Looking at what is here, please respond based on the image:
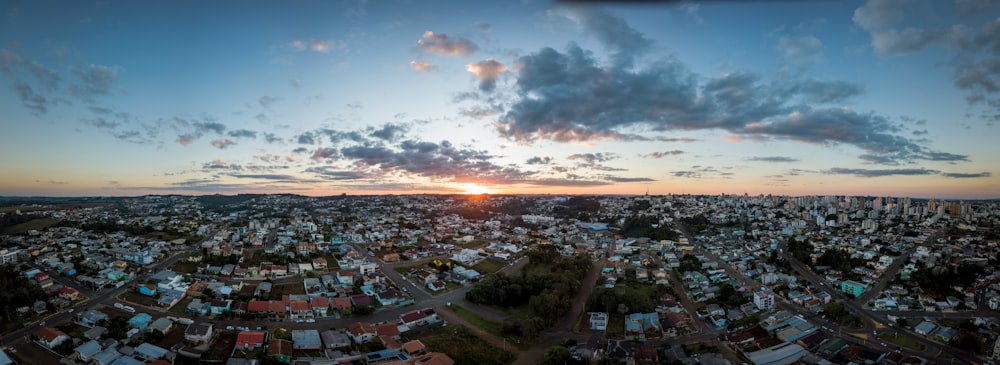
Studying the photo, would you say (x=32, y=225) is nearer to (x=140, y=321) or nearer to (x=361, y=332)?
(x=140, y=321)

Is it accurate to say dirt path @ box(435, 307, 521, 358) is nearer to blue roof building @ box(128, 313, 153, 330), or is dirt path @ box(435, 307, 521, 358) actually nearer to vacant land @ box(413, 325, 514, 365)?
vacant land @ box(413, 325, 514, 365)

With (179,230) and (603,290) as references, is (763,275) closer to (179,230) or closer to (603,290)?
(603,290)

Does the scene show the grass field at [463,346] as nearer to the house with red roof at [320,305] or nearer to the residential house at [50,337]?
the house with red roof at [320,305]

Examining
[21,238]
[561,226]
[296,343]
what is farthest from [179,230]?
[561,226]

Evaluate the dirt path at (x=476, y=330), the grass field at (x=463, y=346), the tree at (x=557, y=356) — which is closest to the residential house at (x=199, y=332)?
the grass field at (x=463, y=346)

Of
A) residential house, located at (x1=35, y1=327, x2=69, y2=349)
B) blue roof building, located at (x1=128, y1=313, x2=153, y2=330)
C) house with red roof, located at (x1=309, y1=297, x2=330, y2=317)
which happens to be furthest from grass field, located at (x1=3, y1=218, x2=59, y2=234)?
house with red roof, located at (x1=309, y1=297, x2=330, y2=317)

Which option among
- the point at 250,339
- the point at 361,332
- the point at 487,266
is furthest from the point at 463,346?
the point at 487,266
